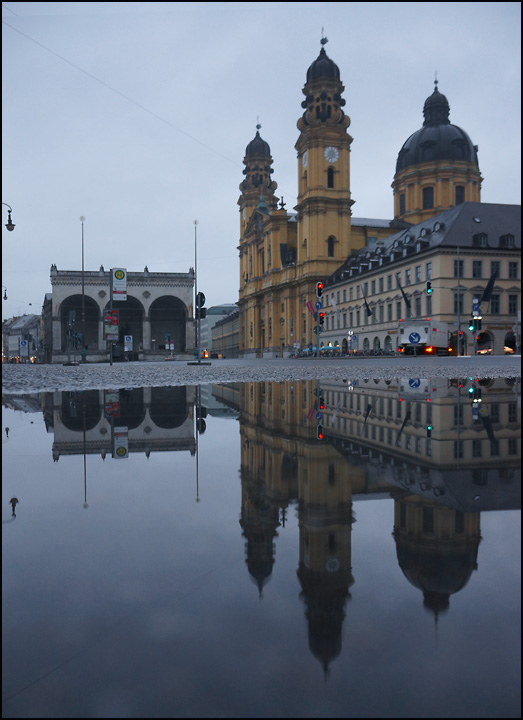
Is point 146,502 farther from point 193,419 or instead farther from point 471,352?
point 471,352

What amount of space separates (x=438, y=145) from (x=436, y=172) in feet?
12.4

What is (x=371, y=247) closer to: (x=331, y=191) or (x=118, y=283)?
(x=331, y=191)

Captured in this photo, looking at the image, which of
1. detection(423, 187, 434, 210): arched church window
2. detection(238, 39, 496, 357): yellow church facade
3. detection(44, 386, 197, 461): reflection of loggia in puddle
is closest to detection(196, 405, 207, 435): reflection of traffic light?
detection(44, 386, 197, 461): reflection of loggia in puddle

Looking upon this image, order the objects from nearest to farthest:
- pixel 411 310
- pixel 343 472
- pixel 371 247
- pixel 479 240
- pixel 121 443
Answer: pixel 343 472 < pixel 121 443 < pixel 479 240 < pixel 411 310 < pixel 371 247

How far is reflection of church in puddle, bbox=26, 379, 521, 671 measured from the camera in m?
1.53

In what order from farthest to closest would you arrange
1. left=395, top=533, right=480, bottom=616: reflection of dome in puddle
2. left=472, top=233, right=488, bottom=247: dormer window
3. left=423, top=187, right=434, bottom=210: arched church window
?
left=423, top=187, right=434, bottom=210: arched church window < left=472, top=233, right=488, bottom=247: dormer window < left=395, top=533, right=480, bottom=616: reflection of dome in puddle

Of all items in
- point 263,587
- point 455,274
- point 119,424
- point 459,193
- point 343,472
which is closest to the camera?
point 263,587

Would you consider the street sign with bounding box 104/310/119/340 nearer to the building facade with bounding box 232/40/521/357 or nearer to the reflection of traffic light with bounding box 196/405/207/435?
the building facade with bounding box 232/40/521/357

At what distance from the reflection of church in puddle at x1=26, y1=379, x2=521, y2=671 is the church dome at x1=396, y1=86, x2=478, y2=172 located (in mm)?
78466

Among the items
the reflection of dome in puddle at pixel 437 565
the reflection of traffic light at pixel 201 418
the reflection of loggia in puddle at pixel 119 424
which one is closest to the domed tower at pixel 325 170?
the reflection of loggia in puddle at pixel 119 424

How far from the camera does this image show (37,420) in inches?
215

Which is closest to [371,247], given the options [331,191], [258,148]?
[331,191]

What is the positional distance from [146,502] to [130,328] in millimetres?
87657

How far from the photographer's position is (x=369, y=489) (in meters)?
2.48
